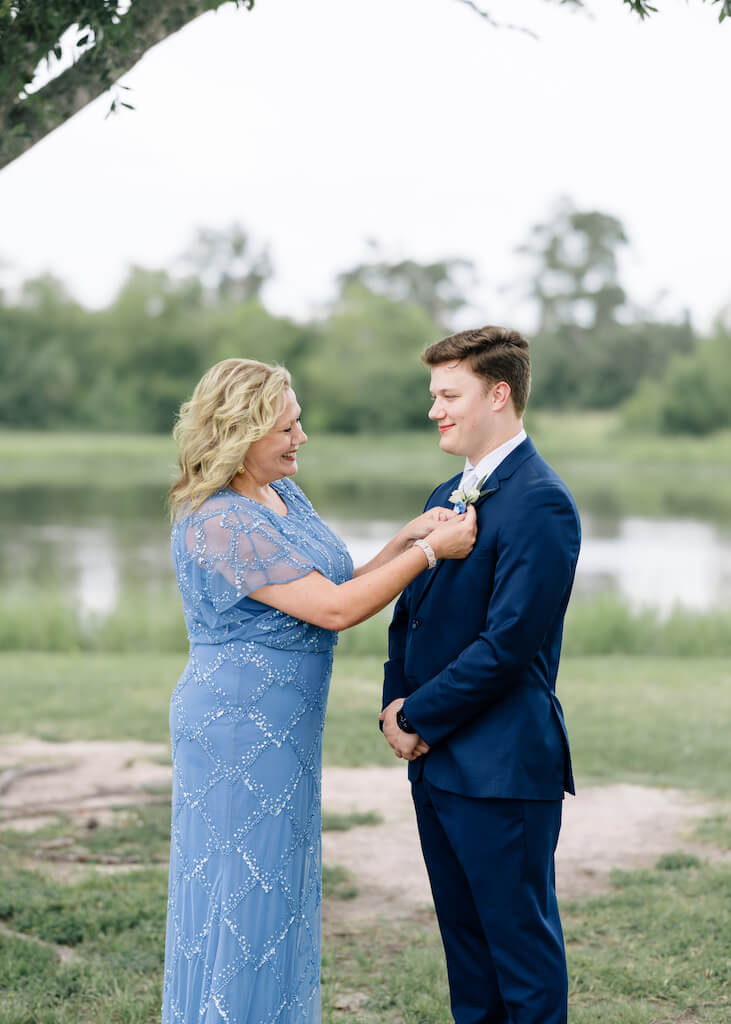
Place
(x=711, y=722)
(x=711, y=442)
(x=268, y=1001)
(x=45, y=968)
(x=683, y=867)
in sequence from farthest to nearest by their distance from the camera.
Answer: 1. (x=711, y=442)
2. (x=711, y=722)
3. (x=683, y=867)
4. (x=45, y=968)
5. (x=268, y=1001)

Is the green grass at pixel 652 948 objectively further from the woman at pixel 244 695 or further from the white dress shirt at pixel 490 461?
the white dress shirt at pixel 490 461

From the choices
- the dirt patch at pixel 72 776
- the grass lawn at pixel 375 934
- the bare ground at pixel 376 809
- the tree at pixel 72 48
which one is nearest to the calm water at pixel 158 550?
the grass lawn at pixel 375 934

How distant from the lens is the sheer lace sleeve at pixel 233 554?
327cm

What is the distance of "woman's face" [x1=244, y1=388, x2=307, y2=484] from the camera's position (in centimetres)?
340

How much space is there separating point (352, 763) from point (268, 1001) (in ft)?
14.2

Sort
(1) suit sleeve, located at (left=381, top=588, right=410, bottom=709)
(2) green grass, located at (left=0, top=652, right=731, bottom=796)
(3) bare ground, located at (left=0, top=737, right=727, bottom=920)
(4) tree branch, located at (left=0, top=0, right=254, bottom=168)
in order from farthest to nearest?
(2) green grass, located at (left=0, top=652, right=731, bottom=796) → (3) bare ground, located at (left=0, top=737, right=727, bottom=920) → (4) tree branch, located at (left=0, top=0, right=254, bottom=168) → (1) suit sleeve, located at (left=381, top=588, right=410, bottom=709)

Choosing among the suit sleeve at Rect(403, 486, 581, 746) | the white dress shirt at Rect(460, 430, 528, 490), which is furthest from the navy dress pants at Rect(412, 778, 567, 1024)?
the white dress shirt at Rect(460, 430, 528, 490)

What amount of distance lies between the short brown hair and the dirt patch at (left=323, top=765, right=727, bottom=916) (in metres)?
2.98

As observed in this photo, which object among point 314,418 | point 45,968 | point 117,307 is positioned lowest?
point 45,968

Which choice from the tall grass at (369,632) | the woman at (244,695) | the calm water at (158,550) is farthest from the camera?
the calm water at (158,550)

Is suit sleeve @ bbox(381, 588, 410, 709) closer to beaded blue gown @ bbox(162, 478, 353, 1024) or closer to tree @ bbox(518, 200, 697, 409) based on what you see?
beaded blue gown @ bbox(162, 478, 353, 1024)

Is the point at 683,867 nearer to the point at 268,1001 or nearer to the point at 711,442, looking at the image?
the point at 268,1001

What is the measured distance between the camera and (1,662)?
11.4 metres

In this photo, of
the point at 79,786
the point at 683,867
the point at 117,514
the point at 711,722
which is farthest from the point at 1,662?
the point at 117,514
